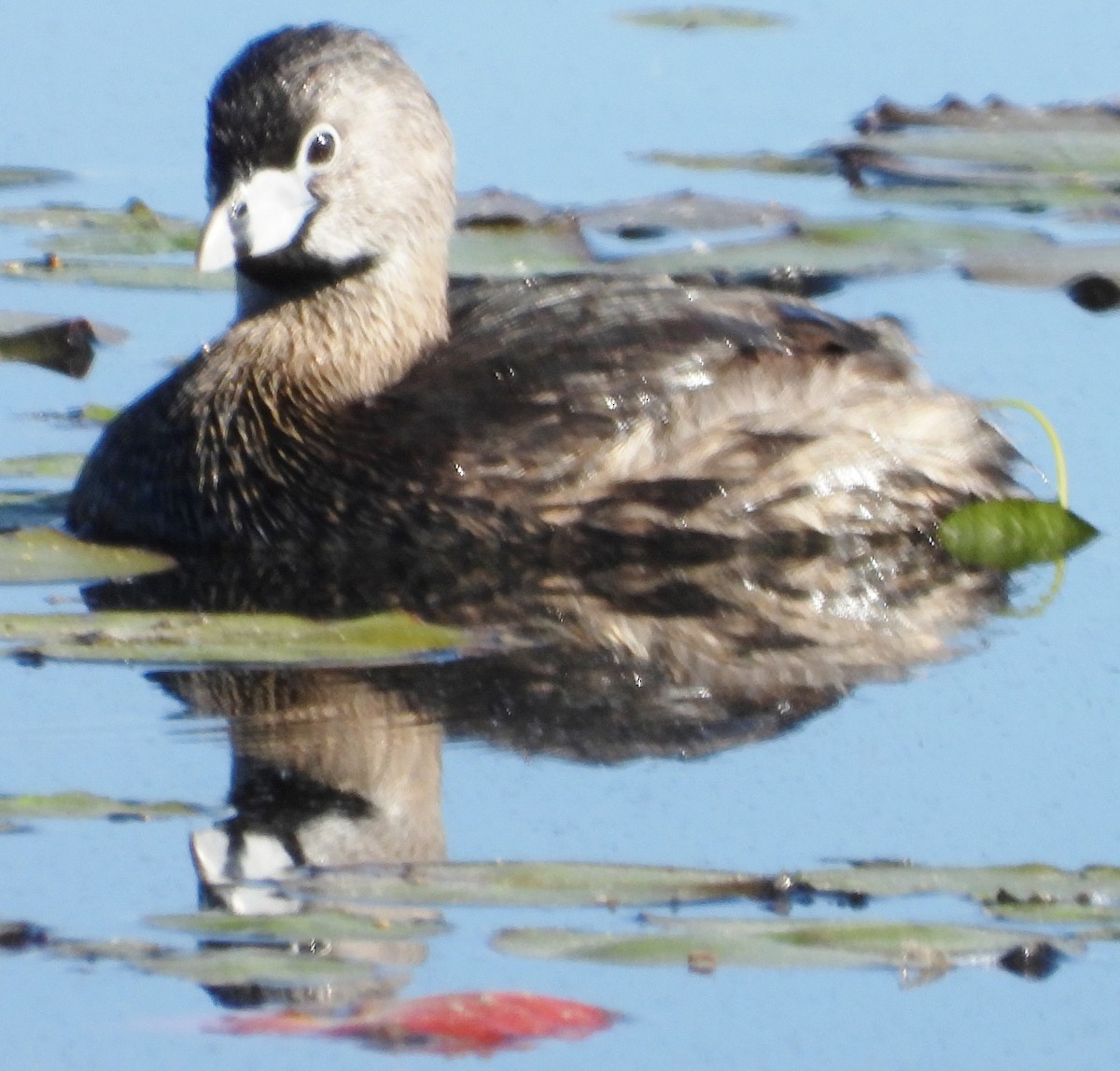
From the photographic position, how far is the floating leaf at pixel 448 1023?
5484 millimetres

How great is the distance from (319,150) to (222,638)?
2100 millimetres

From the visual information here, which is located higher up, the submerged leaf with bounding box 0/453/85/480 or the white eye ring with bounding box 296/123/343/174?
the white eye ring with bounding box 296/123/343/174

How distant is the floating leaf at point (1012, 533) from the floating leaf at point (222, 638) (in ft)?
6.03

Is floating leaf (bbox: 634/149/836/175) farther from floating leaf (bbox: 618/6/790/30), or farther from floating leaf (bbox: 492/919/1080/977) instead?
floating leaf (bbox: 492/919/1080/977)

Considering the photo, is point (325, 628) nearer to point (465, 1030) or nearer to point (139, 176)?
point (465, 1030)

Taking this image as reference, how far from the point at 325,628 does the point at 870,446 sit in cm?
208

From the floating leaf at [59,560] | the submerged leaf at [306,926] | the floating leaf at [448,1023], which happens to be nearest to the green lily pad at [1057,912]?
the floating leaf at [448,1023]

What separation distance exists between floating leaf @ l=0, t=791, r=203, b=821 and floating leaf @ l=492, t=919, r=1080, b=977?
996 mm

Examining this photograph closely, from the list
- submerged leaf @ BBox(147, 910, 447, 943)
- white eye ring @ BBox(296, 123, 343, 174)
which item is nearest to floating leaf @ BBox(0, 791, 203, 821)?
submerged leaf @ BBox(147, 910, 447, 943)

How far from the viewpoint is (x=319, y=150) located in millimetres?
9109

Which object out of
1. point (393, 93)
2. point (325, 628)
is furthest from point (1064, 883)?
point (393, 93)

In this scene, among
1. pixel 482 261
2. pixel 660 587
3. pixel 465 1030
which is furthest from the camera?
pixel 482 261

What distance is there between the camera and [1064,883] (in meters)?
6.03

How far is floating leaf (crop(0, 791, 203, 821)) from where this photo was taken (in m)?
6.43
